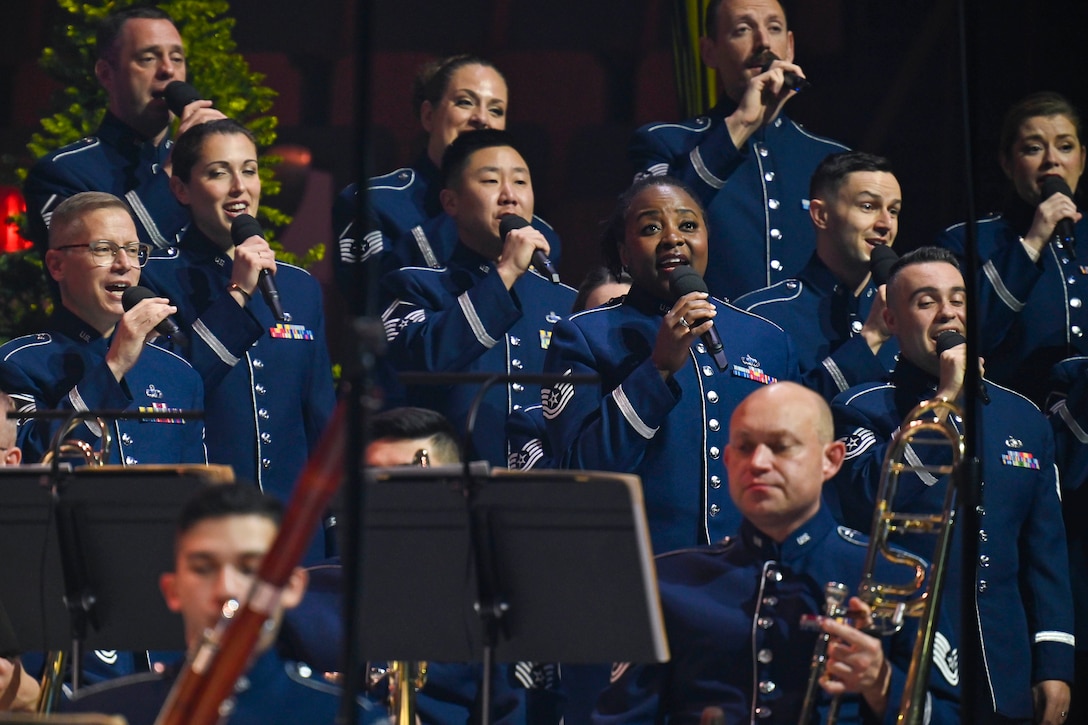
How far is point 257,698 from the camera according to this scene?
279 cm

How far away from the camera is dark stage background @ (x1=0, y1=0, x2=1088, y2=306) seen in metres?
5.07

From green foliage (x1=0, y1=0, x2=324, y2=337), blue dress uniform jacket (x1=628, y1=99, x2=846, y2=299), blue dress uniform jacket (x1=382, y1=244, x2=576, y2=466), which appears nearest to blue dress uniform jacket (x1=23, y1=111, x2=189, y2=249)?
green foliage (x1=0, y1=0, x2=324, y2=337)

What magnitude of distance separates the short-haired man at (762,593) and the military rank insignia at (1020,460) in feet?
3.52

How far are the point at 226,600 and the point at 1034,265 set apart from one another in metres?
3.18

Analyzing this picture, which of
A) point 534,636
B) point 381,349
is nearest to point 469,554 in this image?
point 534,636

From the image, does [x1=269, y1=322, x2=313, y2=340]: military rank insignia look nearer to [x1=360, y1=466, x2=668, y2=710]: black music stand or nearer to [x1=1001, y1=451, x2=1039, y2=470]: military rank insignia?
[x1=360, y1=466, x2=668, y2=710]: black music stand

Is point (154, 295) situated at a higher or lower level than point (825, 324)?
higher

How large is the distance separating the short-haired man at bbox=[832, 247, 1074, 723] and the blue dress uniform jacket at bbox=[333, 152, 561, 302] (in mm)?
1118

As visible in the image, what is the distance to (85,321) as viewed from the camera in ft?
15.4

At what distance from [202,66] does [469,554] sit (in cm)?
263

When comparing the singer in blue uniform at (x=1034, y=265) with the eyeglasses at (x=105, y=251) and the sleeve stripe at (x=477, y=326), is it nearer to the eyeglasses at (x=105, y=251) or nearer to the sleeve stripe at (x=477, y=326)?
the sleeve stripe at (x=477, y=326)

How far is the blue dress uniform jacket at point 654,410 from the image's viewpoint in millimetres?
4180

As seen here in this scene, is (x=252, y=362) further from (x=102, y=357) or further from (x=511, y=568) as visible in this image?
(x=511, y=568)

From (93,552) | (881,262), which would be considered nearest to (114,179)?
(93,552)
